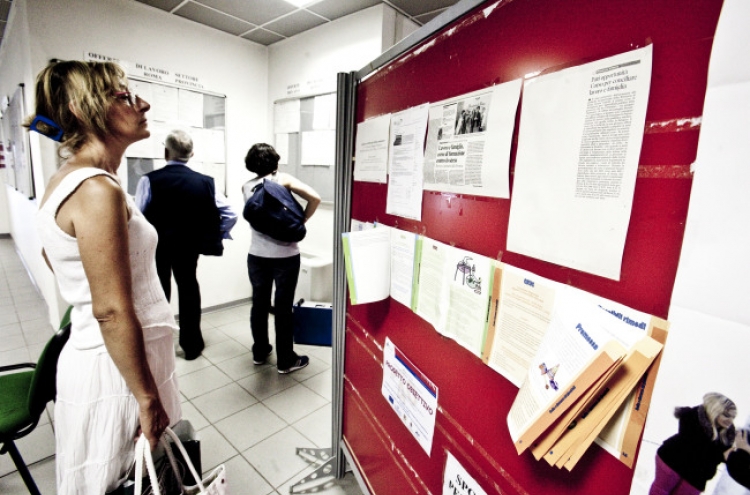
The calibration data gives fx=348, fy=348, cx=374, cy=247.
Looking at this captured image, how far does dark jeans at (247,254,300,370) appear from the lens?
8.00 ft

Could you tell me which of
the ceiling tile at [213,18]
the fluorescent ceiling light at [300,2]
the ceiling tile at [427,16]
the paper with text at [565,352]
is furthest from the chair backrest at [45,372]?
the ceiling tile at [427,16]

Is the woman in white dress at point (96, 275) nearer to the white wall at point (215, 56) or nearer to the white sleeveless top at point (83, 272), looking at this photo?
the white sleeveless top at point (83, 272)

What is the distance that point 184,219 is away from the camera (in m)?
2.44

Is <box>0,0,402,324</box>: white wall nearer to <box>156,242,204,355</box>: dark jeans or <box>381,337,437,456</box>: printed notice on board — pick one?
<box>156,242,204,355</box>: dark jeans

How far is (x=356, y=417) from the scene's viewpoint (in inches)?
57.5

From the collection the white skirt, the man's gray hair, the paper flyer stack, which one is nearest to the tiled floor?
the white skirt

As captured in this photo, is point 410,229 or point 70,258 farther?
point 410,229

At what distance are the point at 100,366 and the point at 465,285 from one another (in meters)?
0.98

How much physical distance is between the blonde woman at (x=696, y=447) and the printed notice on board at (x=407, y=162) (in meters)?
0.65

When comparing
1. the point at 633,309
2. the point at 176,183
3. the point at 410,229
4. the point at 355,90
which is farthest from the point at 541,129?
the point at 176,183

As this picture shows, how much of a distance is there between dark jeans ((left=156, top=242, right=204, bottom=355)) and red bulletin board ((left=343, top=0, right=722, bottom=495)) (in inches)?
71.6

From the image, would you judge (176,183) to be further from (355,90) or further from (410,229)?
(410,229)

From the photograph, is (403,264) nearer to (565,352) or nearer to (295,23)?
(565,352)

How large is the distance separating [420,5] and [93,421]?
3.09 m
